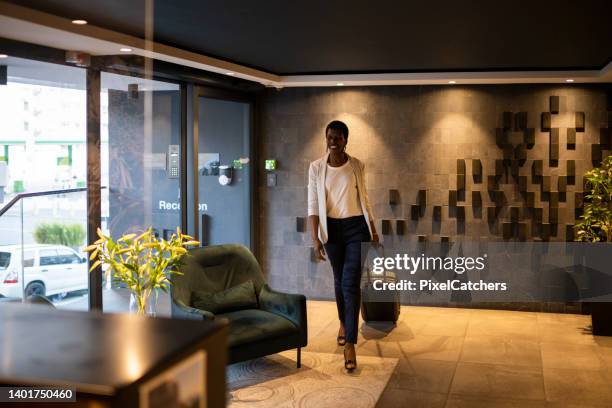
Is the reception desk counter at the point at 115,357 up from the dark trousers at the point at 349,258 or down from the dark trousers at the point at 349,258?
up

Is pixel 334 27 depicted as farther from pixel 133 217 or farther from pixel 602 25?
pixel 133 217

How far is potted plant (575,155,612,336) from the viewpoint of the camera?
17.7ft

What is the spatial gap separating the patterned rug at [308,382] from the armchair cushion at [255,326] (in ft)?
0.99

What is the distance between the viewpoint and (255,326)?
13.8 feet

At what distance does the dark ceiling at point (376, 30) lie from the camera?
3549mm

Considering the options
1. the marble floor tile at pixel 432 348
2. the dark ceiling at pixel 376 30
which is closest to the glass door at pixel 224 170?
the dark ceiling at pixel 376 30

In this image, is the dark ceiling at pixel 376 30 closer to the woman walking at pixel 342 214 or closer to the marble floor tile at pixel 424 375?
the woman walking at pixel 342 214

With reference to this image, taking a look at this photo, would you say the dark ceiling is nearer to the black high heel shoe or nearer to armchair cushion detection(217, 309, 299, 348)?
armchair cushion detection(217, 309, 299, 348)

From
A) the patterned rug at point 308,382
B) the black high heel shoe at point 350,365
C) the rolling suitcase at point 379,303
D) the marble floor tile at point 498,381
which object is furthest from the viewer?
the rolling suitcase at point 379,303

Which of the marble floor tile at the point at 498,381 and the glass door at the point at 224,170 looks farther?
the glass door at the point at 224,170

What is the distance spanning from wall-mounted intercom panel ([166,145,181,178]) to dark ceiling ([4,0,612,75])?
0.96 meters

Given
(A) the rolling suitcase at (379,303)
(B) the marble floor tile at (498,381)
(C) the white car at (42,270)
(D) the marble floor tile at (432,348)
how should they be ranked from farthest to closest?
(A) the rolling suitcase at (379,303), (D) the marble floor tile at (432,348), (B) the marble floor tile at (498,381), (C) the white car at (42,270)

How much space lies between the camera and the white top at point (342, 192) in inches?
182

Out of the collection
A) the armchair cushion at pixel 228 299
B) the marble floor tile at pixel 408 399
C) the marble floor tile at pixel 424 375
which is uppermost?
the armchair cushion at pixel 228 299
